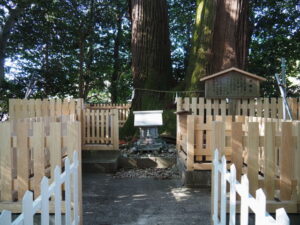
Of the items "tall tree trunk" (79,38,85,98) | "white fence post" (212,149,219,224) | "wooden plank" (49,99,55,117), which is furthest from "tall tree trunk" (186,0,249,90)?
"tall tree trunk" (79,38,85,98)

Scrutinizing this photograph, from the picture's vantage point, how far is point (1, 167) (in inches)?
120

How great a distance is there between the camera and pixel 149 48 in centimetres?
1018

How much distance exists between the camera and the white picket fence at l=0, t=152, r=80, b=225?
1508mm

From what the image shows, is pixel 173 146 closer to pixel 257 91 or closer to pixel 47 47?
pixel 257 91

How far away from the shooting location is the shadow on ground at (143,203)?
11.7ft

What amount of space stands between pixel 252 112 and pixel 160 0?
19.7ft

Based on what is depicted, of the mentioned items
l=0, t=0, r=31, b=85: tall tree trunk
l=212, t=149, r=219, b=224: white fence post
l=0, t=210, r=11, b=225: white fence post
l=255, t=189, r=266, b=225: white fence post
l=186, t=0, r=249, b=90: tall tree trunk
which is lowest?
l=212, t=149, r=219, b=224: white fence post

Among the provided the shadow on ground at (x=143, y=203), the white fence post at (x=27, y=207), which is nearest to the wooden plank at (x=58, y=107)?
the shadow on ground at (x=143, y=203)

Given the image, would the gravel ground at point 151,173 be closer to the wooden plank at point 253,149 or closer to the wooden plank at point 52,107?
the wooden plank at point 52,107

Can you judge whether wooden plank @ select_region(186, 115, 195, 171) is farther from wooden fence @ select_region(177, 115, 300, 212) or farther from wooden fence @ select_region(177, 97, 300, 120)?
wooden fence @ select_region(177, 97, 300, 120)

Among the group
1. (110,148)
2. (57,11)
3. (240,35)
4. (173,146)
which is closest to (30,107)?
(110,148)

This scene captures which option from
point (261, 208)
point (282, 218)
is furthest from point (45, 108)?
point (282, 218)

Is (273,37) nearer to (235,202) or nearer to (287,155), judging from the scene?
(287,155)

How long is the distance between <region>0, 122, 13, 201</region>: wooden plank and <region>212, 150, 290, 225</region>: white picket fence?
2271 mm
